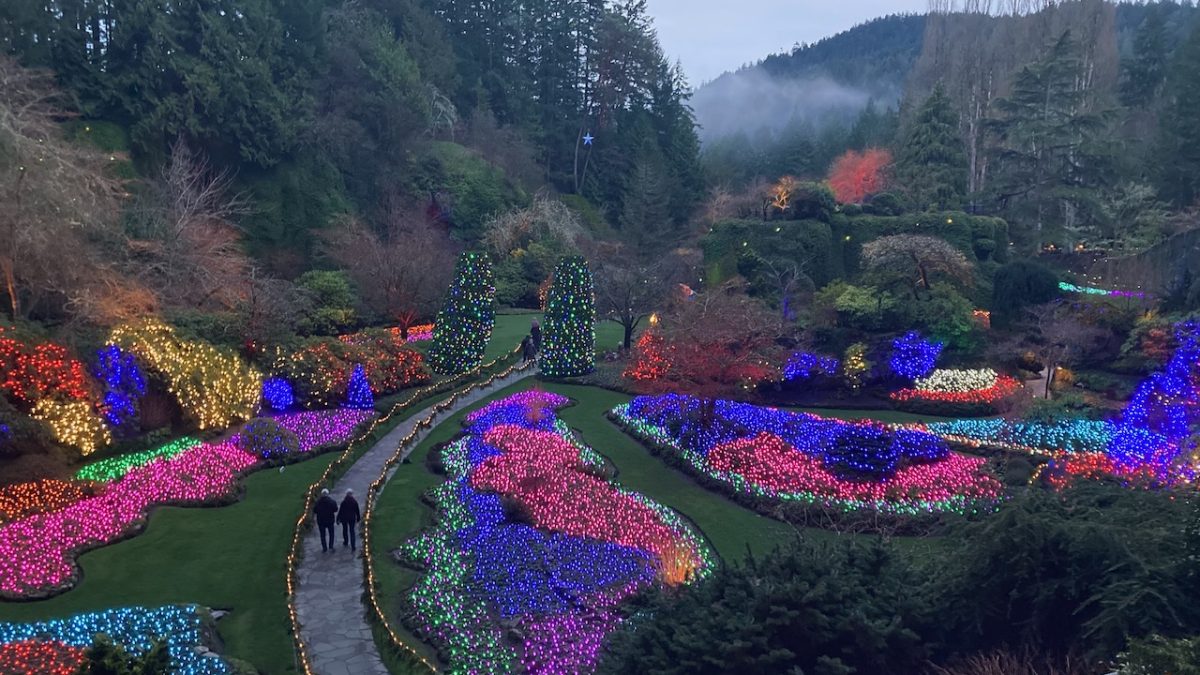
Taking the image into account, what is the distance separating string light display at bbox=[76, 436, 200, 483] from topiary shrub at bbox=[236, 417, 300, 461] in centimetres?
115

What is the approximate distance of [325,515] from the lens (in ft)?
45.5

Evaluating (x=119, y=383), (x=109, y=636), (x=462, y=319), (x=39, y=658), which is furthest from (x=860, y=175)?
(x=39, y=658)

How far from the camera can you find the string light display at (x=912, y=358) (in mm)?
26375

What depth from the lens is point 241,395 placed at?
21.4 metres

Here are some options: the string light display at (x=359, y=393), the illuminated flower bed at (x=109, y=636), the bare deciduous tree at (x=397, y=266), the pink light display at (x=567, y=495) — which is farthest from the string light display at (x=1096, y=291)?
the illuminated flower bed at (x=109, y=636)

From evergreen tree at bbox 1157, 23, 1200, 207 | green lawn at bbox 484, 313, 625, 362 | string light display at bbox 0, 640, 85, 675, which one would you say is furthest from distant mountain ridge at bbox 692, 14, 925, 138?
string light display at bbox 0, 640, 85, 675

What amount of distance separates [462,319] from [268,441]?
34.0 feet

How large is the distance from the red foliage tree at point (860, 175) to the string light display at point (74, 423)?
157 ft

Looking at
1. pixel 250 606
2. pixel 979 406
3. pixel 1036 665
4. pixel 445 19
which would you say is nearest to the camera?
pixel 1036 665

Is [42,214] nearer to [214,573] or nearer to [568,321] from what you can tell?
[214,573]

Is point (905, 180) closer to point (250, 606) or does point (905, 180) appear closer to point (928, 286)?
point (928, 286)

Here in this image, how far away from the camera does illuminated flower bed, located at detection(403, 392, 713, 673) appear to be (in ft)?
36.0

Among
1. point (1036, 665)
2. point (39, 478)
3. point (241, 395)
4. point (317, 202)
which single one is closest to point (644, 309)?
point (241, 395)

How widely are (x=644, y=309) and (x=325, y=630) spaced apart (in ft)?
77.0
